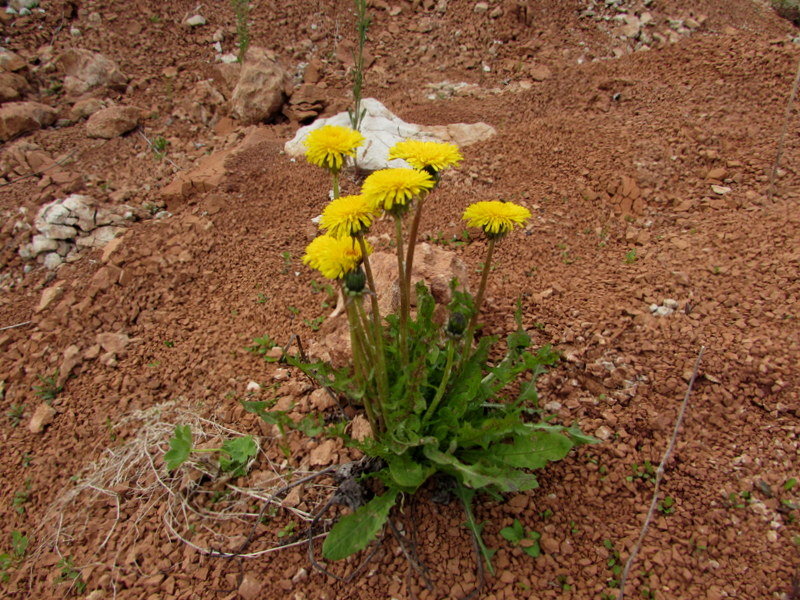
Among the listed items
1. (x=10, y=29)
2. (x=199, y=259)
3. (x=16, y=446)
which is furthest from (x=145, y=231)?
(x=10, y=29)

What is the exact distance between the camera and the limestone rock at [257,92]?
466 centimetres

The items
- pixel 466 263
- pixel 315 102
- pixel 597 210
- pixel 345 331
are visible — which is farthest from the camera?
pixel 315 102

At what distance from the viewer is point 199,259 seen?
3.31 meters

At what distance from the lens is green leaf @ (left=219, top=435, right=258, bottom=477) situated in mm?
2186

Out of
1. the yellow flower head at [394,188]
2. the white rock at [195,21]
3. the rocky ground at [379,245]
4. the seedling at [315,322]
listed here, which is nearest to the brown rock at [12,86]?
the rocky ground at [379,245]

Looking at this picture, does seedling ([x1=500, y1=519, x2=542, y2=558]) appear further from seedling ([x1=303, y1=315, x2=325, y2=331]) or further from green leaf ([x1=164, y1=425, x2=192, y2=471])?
seedling ([x1=303, y1=315, x2=325, y2=331])

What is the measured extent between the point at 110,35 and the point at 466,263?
16.6 ft

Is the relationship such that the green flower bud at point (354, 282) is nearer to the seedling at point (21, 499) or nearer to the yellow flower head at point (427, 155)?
the yellow flower head at point (427, 155)

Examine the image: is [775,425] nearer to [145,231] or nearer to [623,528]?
[623,528]

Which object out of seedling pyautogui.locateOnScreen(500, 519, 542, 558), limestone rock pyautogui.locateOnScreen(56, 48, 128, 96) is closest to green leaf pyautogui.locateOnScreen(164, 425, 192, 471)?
seedling pyautogui.locateOnScreen(500, 519, 542, 558)

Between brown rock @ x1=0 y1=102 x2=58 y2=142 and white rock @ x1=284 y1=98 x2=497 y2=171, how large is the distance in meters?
2.29

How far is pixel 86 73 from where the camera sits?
491 cm

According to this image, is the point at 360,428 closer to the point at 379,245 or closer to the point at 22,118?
the point at 379,245

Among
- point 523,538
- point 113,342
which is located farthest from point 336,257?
point 113,342
